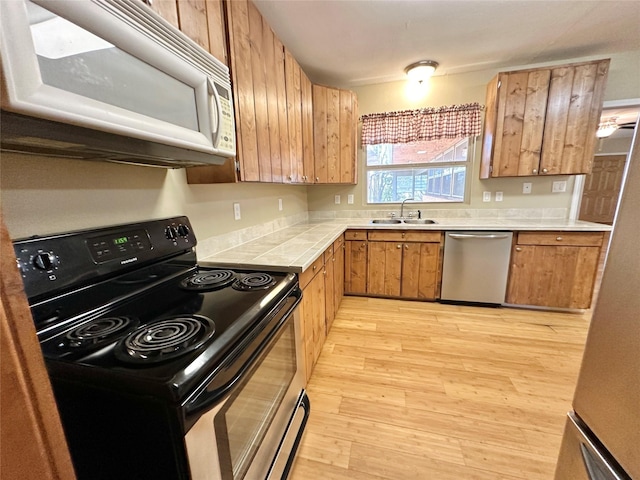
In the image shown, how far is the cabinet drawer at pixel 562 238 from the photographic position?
7.95ft

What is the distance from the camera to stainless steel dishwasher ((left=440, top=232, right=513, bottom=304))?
8.60 feet

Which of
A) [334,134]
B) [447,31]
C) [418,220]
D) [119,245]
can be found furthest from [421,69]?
[119,245]

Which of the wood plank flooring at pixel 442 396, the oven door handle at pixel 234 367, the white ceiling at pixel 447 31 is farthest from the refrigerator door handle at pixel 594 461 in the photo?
the white ceiling at pixel 447 31

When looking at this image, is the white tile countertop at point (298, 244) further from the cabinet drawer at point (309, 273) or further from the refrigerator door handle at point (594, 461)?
the refrigerator door handle at point (594, 461)

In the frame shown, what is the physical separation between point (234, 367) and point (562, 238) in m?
3.10

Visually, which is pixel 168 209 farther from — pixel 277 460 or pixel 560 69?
pixel 560 69

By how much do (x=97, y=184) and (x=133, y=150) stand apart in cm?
39

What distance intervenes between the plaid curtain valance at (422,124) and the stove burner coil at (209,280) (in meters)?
2.61

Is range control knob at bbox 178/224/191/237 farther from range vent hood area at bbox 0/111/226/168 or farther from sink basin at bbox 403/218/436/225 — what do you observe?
sink basin at bbox 403/218/436/225

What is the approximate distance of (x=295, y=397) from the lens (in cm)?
126

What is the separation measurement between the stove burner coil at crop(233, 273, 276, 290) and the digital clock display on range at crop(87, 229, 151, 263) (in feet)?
1.34

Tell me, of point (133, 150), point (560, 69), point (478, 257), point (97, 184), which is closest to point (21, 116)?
point (133, 150)

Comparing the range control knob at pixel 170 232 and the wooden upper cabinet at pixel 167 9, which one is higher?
the wooden upper cabinet at pixel 167 9

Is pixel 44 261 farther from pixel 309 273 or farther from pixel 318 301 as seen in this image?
pixel 318 301
